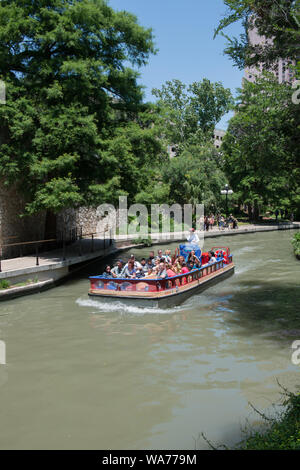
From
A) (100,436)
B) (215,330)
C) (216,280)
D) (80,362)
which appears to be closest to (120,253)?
(216,280)

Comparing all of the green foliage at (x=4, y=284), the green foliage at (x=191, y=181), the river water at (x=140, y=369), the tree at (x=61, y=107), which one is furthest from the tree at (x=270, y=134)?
the green foliage at (x=191, y=181)

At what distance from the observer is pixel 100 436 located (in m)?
6.66

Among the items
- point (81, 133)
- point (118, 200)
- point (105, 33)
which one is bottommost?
point (118, 200)

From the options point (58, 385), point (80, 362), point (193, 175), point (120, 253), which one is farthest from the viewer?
point (193, 175)

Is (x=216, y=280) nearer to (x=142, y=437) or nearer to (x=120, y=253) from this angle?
(x=120, y=253)

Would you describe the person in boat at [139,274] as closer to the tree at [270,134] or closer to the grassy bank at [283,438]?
the tree at [270,134]

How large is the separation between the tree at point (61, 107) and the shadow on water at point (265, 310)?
23.7ft

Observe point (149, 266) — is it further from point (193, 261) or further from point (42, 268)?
point (42, 268)

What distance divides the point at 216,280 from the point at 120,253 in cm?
1021

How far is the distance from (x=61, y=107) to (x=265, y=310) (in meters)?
11.9

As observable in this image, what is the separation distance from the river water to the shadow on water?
4 cm

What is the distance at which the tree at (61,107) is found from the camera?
1792 cm

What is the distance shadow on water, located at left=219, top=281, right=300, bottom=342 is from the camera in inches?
468

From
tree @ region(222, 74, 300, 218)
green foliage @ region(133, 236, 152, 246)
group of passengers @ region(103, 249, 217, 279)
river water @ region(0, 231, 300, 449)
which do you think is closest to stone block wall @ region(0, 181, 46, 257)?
river water @ region(0, 231, 300, 449)
